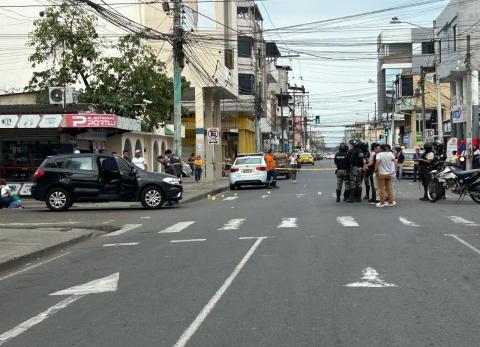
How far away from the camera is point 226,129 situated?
2480 inches

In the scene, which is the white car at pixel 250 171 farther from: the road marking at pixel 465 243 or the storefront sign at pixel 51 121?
the road marking at pixel 465 243

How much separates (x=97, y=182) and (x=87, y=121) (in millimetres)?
5356

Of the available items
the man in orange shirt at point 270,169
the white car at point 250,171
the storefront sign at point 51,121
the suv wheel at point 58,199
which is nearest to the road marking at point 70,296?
the suv wheel at point 58,199

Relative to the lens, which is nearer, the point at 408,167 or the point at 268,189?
the point at 268,189

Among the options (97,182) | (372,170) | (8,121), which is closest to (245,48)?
(8,121)

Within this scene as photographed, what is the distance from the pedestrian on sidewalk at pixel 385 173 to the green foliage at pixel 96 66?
15.2 m

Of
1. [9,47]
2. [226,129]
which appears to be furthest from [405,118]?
[9,47]

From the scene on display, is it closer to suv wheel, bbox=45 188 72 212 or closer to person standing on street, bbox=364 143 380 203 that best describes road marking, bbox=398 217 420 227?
person standing on street, bbox=364 143 380 203

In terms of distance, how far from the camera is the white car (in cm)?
3034

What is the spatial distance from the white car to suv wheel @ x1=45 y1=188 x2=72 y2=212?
11.6 metres

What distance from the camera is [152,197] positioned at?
2012cm

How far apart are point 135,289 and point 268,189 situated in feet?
74.5

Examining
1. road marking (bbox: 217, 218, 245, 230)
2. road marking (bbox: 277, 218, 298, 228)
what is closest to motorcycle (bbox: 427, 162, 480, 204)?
road marking (bbox: 277, 218, 298, 228)

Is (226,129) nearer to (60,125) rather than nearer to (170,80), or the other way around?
(170,80)
